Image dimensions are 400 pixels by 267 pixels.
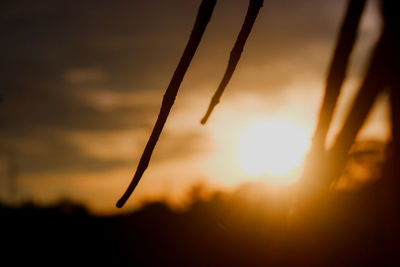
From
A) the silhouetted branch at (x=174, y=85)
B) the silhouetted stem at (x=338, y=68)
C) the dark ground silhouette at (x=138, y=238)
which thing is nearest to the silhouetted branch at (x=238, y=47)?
the silhouetted branch at (x=174, y=85)

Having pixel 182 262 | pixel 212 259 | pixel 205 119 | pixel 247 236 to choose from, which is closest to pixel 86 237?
pixel 182 262

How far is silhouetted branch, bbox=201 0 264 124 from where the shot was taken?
4.61 ft

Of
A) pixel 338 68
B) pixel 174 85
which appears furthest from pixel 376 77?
pixel 174 85

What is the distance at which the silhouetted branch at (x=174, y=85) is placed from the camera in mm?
1355

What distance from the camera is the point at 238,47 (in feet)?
4.77

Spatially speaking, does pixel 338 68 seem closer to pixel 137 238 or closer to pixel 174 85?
pixel 174 85

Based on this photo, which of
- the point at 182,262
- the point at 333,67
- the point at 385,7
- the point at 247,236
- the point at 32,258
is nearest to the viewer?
the point at 385,7

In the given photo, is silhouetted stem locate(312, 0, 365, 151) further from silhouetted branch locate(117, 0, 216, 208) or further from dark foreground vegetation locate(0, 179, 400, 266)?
dark foreground vegetation locate(0, 179, 400, 266)

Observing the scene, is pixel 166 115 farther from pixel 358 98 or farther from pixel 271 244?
pixel 358 98

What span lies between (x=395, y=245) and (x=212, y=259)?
10.6 m

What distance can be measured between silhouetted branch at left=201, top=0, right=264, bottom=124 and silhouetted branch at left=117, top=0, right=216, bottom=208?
0.14 metres

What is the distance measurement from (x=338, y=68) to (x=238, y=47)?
0.41m

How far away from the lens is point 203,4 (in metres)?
1.35

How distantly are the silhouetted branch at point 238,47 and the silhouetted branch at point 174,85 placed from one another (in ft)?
0.44
